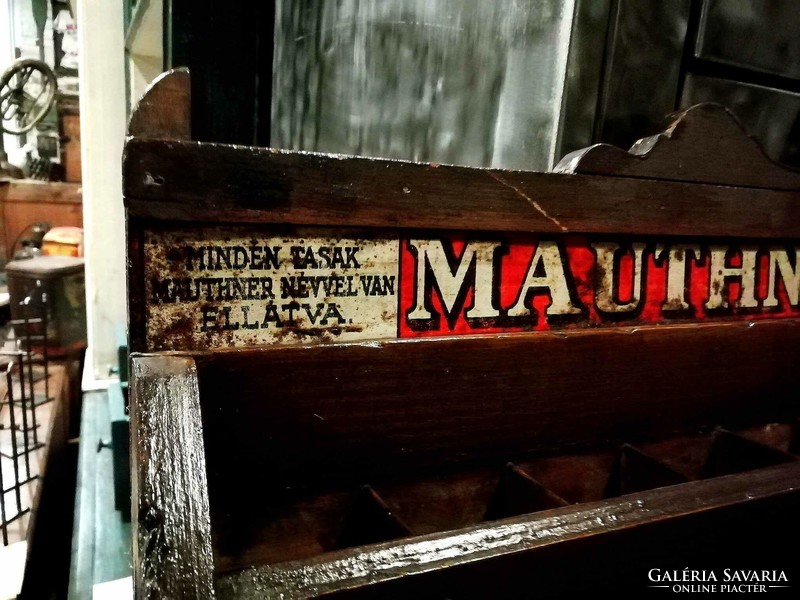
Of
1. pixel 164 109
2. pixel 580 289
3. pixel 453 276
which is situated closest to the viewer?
pixel 164 109

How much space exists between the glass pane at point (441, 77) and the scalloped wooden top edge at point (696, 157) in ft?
0.90

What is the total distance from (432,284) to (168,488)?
58 cm

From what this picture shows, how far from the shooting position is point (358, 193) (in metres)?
0.91

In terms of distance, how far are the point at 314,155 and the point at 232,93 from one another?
1.56 metres

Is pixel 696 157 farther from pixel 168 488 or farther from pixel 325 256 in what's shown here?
pixel 168 488

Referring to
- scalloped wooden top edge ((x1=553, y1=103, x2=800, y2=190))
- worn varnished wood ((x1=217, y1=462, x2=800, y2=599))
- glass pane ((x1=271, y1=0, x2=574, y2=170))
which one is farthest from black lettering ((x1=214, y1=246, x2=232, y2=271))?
glass pane ((x1=271, y1=0, x2=574, y2=170))

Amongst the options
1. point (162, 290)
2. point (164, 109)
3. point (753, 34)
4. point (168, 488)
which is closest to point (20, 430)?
point (162, 290)

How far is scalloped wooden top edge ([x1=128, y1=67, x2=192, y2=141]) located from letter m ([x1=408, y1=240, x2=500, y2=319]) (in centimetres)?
42

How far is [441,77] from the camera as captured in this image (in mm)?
1534

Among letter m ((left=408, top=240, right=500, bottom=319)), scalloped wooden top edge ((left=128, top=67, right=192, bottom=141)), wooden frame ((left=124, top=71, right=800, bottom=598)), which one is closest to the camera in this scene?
wooden frame ((left=124, top=71, right=800, bottom=598))

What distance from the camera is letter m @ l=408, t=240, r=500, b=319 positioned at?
0.99 meters

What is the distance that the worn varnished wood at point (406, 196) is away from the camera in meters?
0.80

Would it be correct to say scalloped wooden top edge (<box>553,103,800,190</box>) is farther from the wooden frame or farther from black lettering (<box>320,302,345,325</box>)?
black lettering (<box>320,302,345,325</box>)

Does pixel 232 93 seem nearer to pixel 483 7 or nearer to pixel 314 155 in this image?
pixel 483 7
